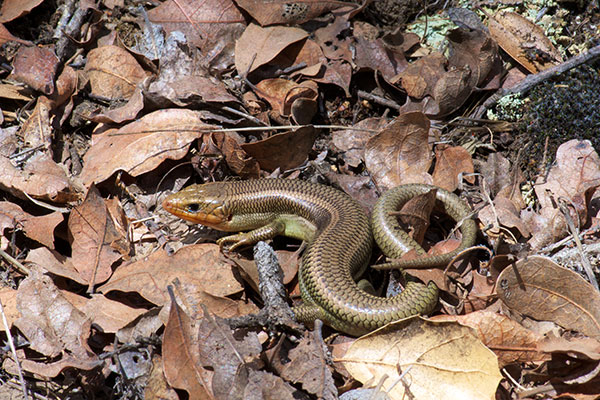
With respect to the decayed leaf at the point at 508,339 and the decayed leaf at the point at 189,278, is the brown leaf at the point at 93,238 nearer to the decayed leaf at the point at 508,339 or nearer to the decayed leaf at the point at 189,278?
the decayed leaf at the point at 189,278

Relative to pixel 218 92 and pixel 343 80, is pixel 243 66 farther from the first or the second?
pixel 343 80

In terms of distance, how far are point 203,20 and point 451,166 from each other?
2.96m

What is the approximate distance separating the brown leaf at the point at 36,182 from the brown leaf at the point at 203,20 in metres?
1.93

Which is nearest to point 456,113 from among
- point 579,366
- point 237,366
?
point 579,366

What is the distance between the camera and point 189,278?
4.27 meters

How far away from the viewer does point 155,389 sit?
3.63 metres

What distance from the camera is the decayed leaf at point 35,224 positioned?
14.9 feet

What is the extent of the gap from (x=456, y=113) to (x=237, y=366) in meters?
3.34

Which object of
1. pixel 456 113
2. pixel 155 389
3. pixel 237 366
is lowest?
pixel 155 389

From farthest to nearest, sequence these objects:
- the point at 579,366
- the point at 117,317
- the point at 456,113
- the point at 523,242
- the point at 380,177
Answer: the point at 456,113 → the point at 380,177 → the point at 523,242 → the point at 117,317 → the point at 579,366

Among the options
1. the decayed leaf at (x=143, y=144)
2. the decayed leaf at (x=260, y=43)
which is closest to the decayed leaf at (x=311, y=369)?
the decayed leaf at (x=143, y=144)

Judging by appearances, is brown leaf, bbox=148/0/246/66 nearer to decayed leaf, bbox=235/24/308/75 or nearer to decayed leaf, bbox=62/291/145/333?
decayed leaf, bbox=235/24/308/75

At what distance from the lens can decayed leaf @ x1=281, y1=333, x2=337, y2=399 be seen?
11.2 ft

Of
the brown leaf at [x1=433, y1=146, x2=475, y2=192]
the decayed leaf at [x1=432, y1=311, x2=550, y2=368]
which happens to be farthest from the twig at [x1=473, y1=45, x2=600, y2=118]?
the decayed leaf at [x1=432, y1=311, x2=550, y2=368]
